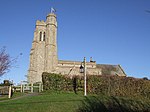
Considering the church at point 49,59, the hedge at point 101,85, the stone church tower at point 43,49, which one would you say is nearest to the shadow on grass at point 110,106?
the hedge at point 101,85

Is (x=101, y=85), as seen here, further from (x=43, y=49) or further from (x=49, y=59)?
(x=43, y=49)

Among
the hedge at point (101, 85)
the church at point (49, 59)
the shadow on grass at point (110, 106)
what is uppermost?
the church at point (49, 59)

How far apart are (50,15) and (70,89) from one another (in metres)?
41.8

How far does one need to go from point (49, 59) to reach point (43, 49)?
14.6 ft

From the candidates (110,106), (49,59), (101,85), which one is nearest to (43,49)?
(49,59)

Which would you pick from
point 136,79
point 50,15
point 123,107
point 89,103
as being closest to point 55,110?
point 89,103

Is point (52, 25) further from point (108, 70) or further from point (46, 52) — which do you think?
point (108, 70)

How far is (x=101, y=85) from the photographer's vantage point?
2539 centimetres

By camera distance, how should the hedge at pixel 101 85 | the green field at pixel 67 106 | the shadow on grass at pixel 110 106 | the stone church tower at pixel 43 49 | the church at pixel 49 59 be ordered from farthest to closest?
the church at pixel 49 59, the stone church tower at pixel 43 49, the hedge at pixel 101 85, the shadow on grass at pixel 110 106, the green field at pixel 67 106

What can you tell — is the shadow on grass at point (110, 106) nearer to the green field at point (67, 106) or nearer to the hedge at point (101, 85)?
the green field at point (67, 106)

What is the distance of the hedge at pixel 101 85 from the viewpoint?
996 inches

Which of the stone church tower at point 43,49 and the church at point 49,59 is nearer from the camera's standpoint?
the stone church tower at point 43,49

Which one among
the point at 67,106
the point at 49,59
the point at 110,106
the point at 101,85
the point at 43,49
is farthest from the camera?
the point at 43,49

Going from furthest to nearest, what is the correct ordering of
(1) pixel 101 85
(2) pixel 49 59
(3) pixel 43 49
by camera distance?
(3) pixel 43 49 → (2) pixel 49 59 → (1) pixel 101 85
